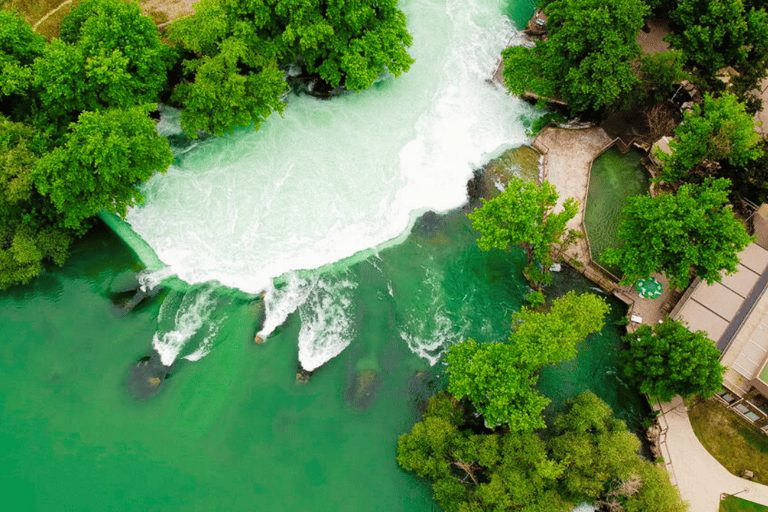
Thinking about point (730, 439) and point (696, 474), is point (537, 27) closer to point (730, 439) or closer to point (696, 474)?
point (730, 439)

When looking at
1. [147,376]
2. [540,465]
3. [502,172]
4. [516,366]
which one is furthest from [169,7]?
[540,465]

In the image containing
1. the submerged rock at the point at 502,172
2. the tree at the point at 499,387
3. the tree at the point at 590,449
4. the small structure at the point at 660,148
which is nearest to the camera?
the tree at the point at 590,449

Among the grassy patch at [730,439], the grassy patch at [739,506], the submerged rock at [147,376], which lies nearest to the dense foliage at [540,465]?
the grassy patch at [739,506]

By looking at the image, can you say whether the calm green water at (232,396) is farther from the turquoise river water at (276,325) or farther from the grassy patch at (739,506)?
the grassy patch at (739,506)

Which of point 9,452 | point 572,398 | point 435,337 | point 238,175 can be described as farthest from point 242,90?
point 572,398

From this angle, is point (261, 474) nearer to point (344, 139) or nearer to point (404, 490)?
point (404, 490)

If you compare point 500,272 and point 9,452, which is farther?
point 500,272

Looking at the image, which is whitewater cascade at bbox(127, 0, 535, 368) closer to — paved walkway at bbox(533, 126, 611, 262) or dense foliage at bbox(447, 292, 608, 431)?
paved walkway at bbox(533, 126, 611, 262)
